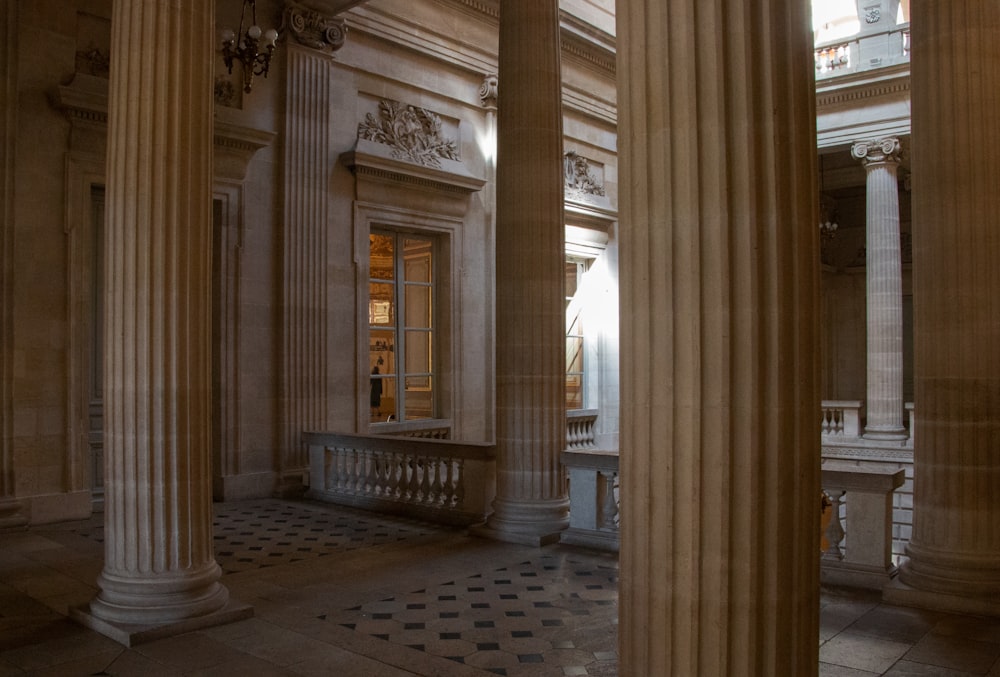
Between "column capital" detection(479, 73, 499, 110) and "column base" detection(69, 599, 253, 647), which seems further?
"column capital" detection(479, 73, 499, 110)

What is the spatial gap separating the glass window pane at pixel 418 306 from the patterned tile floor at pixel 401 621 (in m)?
5.33

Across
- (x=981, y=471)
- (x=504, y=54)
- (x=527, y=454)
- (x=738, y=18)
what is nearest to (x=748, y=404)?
(x=738, y=18)

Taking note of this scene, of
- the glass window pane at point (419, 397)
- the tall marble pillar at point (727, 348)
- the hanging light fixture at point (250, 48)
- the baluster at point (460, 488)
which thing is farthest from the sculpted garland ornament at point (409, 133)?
the tall marble pillar at point (727, 348)

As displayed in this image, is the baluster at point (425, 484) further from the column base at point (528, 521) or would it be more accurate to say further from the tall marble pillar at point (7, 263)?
the tall marble pillar at point (7, 263)

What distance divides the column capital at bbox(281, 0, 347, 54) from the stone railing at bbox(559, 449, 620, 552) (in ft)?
21.7

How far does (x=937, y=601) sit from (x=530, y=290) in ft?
13.2

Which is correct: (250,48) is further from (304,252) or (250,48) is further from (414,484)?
(414,484)

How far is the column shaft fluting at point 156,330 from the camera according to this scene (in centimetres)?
488

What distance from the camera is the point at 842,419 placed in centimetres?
1736

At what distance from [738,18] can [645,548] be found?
5.64 ft

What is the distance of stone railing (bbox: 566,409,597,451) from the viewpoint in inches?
585

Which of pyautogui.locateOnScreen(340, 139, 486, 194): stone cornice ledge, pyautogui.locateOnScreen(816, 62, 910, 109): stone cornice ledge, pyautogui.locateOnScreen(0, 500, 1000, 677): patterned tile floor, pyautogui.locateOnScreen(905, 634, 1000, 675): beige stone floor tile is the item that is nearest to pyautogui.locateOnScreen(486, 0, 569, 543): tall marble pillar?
pyautogui.locateOnScreen(0, 500, 1000, 677): patterned tile floor

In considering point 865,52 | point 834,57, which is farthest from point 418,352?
point 834,57

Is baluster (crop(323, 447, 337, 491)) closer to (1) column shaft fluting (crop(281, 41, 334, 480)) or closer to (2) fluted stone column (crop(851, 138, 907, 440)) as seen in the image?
(1) column shaft fluting (crop(281, 41, 334, 480))
